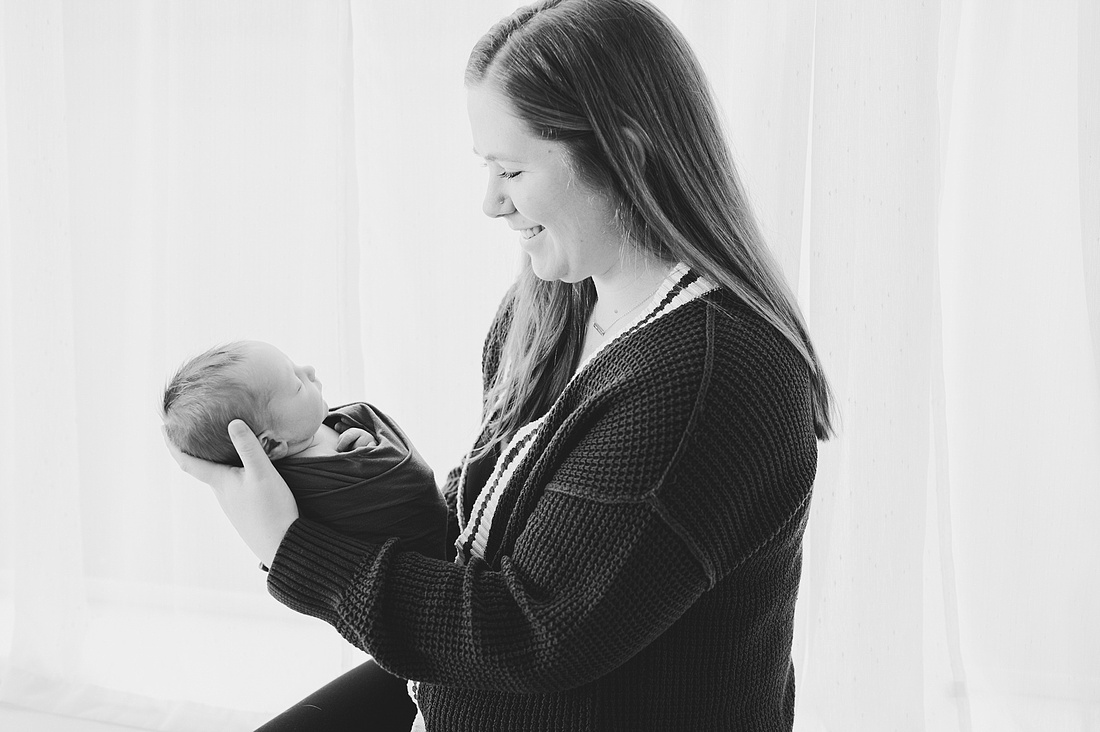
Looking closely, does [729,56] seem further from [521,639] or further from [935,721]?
[935,721]

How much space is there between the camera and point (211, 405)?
1.18 m

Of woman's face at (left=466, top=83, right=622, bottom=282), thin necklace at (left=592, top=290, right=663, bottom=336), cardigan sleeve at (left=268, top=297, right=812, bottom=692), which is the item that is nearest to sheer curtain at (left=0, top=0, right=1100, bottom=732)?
thin necklace at (left=592, top=290, right=663, bottom=336)

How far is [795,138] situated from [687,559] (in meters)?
1.02

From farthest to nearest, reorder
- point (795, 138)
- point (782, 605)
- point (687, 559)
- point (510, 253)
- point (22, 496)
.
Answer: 1. point (22, 496)
2. point (510, 253)
3. point (795, 138)
4. point (782, 605)
5. point (687, 559)

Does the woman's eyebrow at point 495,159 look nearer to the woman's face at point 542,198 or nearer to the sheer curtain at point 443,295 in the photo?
the woman's face at point 542,198

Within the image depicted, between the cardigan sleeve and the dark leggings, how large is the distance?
19 centimetres

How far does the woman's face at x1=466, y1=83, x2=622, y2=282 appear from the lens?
1.07 metres

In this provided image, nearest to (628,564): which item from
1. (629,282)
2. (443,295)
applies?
(629,282)

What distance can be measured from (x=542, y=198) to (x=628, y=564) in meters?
0.42

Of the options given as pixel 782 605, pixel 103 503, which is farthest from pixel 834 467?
pixel 103 503

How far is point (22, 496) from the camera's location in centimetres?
230

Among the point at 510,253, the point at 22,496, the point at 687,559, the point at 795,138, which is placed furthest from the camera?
the point at 22,496

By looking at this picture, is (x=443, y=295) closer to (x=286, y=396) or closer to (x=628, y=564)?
(x=286, y=396)

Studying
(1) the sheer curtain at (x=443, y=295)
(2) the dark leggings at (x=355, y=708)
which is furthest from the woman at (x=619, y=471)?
(1) the sheer curtain at (x=443, y=295)
